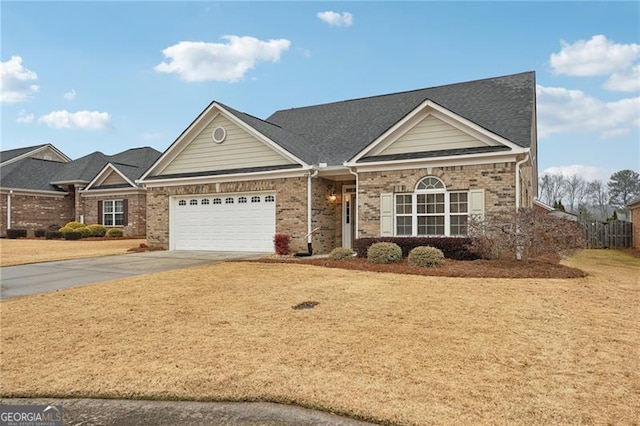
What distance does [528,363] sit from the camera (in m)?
4.47

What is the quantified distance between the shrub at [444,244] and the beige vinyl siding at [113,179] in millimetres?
19731

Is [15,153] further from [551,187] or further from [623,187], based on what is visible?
[623,187]

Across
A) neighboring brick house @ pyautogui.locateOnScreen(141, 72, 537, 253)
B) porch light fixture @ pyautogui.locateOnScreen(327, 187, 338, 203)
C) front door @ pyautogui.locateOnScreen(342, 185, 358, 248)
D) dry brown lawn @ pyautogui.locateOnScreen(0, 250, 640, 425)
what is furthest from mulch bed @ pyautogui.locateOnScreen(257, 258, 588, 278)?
porch light fixture @ pyautogui.locateOnScreen(327, 187, 338, 203)

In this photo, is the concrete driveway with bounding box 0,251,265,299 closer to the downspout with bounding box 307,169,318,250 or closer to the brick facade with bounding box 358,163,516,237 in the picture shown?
the downspout with bounding box 307,169,318,250

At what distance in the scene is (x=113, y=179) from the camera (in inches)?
1046

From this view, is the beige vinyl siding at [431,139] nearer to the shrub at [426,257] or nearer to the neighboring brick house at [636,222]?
the shrub at [426,257]

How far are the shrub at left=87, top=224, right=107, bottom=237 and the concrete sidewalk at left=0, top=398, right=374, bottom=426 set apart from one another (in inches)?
944

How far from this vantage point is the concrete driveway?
926 cm

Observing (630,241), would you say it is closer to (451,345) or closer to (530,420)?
(451,345)

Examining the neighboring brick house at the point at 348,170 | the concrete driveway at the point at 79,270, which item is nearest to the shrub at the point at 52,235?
the neighboring brick house at the point at 348,170

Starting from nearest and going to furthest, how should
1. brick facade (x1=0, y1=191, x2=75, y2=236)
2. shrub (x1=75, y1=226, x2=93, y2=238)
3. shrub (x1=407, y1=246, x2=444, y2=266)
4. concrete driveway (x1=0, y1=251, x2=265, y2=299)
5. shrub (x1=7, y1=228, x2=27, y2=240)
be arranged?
concrete driveway (x1=0, y1=251, x2=265, y2=299) < shrub (x1=407, y1=246, x2=444, y2=266) < shrub (x1=75, y1=226, x2=93, y2=238) < shrub (x1=7, y1=228, x2=27, y2=240) < brick facade (x1=0, y1=191, x2=75, y2=236)

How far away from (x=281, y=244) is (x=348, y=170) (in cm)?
370

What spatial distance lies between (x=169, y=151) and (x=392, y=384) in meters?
16.6

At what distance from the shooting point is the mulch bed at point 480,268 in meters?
9.63
